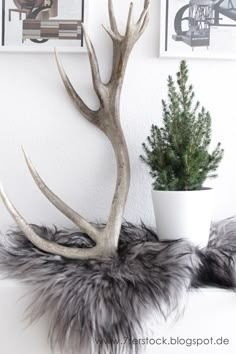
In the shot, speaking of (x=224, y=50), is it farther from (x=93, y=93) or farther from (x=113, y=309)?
(x=113, y=309)

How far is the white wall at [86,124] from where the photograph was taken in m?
1.28

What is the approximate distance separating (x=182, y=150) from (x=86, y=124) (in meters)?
0.32

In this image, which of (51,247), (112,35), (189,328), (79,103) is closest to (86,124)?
(79,103)

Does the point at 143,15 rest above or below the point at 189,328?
above

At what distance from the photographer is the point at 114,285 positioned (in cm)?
97

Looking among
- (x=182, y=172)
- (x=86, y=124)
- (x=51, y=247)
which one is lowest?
(x=51, y=247)

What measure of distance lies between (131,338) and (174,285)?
144 millimetres

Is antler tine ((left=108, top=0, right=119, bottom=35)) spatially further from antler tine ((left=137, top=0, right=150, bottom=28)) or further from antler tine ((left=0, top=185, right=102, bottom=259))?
antler tine ((left=0, top=185, right=102, bottom=259))

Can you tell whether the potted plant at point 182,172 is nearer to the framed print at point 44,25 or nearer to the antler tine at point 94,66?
the antler tine at point 94,66

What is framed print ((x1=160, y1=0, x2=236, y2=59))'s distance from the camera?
126 centimetres

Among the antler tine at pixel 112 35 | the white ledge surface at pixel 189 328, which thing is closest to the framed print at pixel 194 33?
the antler tine at pixel 112 35

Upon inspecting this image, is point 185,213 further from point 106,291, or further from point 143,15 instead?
point 143,15

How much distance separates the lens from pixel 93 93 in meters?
1.27

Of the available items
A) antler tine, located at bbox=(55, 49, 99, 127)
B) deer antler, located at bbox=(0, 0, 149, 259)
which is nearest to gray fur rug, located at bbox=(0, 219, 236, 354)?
deer antler, located at bbox=(0, 0, 149, 259)
